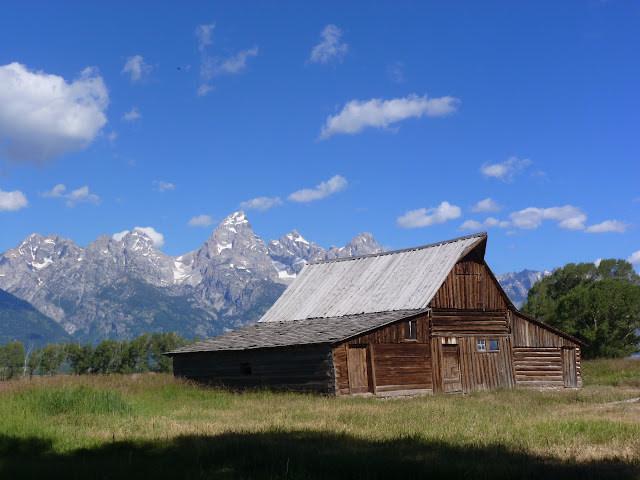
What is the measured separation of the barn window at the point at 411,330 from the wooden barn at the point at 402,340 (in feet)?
0.16

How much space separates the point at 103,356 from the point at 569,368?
102 metres

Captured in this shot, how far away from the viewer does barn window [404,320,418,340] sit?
1185 inches

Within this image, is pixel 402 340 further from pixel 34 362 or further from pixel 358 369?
pixel 34 362

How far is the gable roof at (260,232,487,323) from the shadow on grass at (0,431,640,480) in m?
19.8

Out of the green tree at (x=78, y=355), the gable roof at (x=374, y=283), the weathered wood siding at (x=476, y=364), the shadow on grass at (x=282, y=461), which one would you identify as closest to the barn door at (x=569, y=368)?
the weathered wood siding at (x=476, y=364)

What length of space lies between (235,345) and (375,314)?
23.4 ft

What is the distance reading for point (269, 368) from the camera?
101 feet

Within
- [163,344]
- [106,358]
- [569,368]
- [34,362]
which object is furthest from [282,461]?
[34,362]

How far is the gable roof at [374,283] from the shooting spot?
3272cm

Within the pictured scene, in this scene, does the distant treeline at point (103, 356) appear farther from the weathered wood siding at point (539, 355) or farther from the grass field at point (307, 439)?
the grass field at point (307, 439)

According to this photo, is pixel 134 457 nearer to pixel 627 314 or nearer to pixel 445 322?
pixel 445 322

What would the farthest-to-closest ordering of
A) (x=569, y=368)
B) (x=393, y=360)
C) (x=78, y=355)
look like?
(x=78, y=355) → (x=569, y=368) → (x=393, y=360)

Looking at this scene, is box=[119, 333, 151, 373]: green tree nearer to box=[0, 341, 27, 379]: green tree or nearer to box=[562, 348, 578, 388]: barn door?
box=[0, 341, 27, 379]: green tree

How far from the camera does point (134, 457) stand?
10891 millimetres
